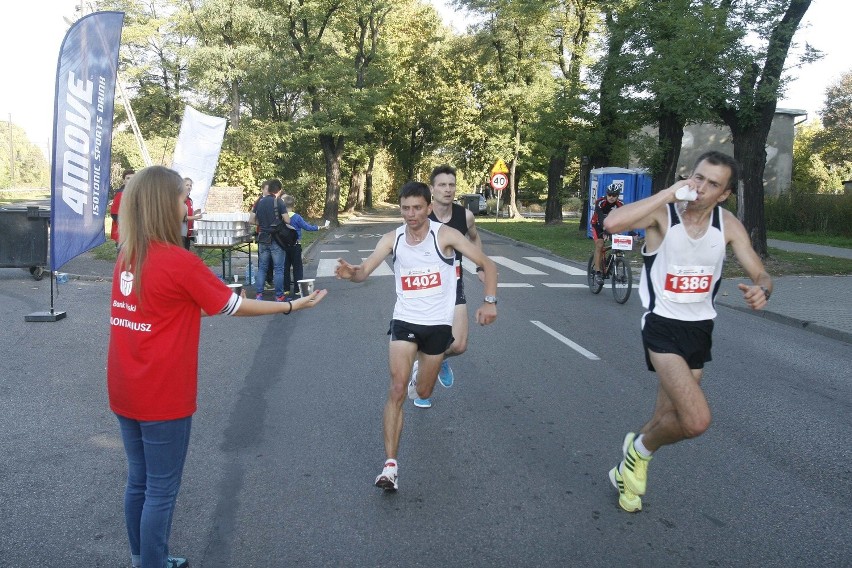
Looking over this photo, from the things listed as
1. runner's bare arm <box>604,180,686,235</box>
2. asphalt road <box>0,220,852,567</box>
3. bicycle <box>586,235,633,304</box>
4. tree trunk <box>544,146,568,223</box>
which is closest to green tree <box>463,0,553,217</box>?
tree trunk <box>544,146,568,223</box>

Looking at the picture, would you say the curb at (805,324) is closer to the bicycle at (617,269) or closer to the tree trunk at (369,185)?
the bicycle at (617,269)

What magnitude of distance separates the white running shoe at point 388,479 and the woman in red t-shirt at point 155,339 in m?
1.38

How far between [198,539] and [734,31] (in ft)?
53.3

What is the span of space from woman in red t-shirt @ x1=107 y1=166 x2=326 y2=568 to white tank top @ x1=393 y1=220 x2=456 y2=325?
1.65 metres

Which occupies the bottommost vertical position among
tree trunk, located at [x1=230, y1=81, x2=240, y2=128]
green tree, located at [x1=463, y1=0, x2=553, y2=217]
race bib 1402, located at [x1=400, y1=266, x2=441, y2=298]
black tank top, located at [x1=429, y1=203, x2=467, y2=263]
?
race bib 1402, located at [x1=400, y1=266, x2=441, y2=298]

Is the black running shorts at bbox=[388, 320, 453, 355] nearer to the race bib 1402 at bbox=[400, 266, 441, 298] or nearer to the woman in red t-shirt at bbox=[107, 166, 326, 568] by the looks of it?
the race bib 1402 at bbox=[400, 266, 441, 298]

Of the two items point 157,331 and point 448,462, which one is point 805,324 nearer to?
point 448,462

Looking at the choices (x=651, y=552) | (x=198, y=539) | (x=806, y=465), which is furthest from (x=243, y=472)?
(x=806, y=465)

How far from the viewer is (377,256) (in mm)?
4555

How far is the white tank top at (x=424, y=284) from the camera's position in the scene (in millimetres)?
4508

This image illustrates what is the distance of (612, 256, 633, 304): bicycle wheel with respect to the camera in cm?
1182

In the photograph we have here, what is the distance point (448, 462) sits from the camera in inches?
185

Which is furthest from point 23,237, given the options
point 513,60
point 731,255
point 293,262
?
point 513,60

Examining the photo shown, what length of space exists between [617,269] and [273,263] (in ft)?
18.6
